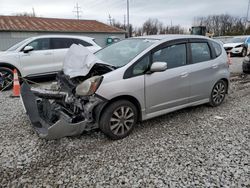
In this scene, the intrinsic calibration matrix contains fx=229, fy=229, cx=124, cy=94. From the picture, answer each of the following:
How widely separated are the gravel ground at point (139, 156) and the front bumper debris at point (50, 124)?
10.1 inches

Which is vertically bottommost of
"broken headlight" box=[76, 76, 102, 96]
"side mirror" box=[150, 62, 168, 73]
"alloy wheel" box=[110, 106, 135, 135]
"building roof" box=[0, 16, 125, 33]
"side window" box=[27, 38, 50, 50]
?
"alloy wheel" box=[110, 106, 135, 135]

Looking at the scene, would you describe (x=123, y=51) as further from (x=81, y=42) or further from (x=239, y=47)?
(x=239, y=47)

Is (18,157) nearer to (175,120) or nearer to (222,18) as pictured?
(175,120)

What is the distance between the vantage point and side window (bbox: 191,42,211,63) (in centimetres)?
458

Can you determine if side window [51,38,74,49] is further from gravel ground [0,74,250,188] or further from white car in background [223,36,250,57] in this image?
white car in background [223,36,250,57]

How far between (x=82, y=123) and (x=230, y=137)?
244 cm

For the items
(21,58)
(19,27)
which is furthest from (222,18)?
(21,58)

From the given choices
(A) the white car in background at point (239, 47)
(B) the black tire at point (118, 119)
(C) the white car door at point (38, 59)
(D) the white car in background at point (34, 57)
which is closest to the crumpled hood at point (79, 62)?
(B) the black tire at point (118, 119)

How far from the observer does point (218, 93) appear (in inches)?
205

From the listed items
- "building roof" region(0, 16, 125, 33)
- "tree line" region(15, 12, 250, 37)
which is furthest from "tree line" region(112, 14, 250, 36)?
"building roof" region(0, 16, 125, 33)

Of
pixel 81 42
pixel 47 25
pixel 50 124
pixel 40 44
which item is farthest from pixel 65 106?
pixel 47 25

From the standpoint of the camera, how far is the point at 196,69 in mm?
4500

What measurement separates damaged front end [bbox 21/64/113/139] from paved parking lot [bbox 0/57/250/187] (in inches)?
11.6

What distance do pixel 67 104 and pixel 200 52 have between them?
2889mm
